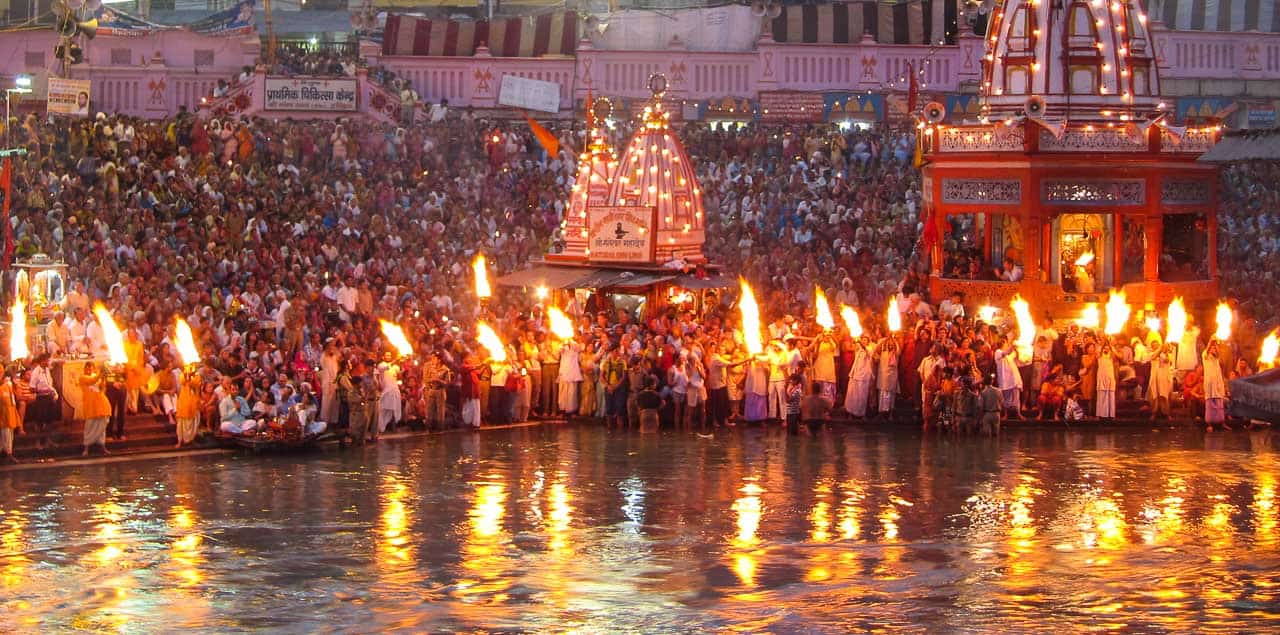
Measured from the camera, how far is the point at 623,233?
29703mm

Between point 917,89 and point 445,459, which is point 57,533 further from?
point 917,89

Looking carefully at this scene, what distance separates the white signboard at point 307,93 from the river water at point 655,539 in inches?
629

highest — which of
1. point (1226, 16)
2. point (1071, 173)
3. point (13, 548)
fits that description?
point (1226, 16)

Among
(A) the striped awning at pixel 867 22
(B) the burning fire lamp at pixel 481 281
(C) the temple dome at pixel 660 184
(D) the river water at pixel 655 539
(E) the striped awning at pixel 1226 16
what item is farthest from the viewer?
(E) the striped awning at pixel 1226 16

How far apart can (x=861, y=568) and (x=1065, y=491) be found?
173 inches

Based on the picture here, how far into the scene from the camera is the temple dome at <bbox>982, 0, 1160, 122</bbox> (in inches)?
1213

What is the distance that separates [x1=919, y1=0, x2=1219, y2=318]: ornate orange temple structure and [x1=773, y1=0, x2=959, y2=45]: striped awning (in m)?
11.5

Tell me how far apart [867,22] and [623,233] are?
614 inches

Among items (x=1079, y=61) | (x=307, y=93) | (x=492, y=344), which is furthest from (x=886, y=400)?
(x=307, y=93)

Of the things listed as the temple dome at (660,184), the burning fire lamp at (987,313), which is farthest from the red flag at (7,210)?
the burning fire lamp at (987,313)

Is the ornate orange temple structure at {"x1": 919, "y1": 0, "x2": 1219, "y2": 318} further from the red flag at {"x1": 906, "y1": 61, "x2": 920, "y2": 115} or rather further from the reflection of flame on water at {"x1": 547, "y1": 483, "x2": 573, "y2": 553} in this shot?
the reflection of flame on water at {"x1": 547, "y1": 483, "x2": 573, "y2": 553}

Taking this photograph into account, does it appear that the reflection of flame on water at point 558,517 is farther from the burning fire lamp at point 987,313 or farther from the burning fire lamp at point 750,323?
the burning fire lamp at point 987,313

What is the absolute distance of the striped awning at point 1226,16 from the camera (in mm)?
44750

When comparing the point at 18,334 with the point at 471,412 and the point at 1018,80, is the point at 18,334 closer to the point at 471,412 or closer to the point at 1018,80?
the point at 471,412
